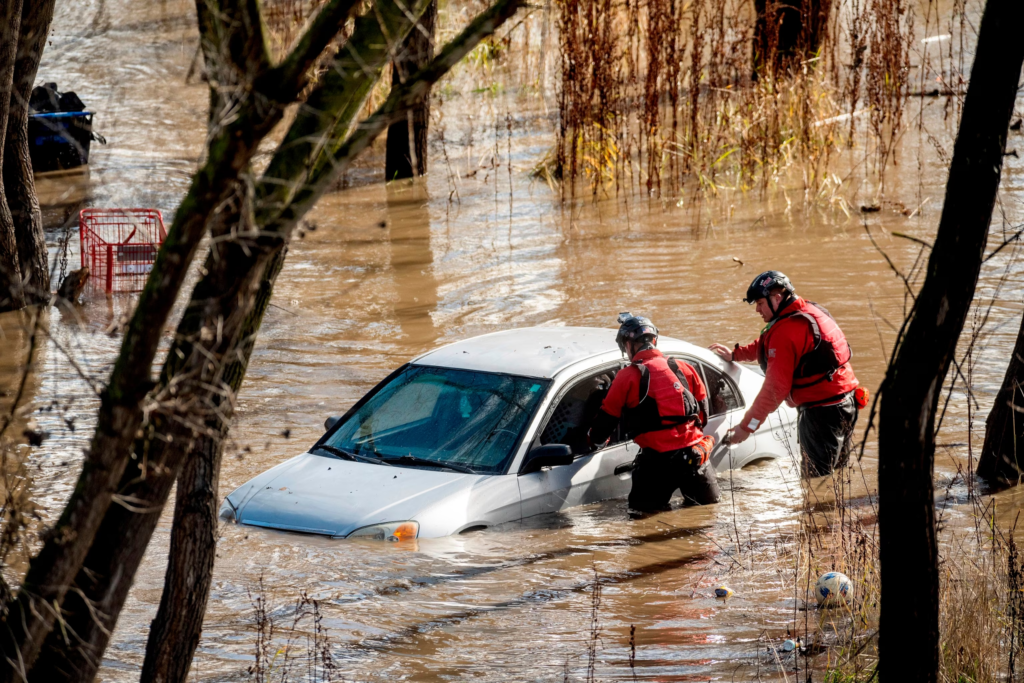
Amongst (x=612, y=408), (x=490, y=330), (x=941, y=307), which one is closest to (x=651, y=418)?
(x=612, y=408)

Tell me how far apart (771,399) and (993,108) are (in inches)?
171

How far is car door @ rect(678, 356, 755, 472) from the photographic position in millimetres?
8508

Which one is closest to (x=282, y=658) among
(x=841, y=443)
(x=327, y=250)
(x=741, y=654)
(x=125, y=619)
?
(x=125, y=619)

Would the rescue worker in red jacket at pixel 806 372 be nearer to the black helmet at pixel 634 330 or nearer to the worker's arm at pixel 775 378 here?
the worker's arm at pixel 775 378

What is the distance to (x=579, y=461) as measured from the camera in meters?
7.67

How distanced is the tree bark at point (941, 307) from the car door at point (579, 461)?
3.32 m

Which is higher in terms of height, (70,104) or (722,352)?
(70,104)

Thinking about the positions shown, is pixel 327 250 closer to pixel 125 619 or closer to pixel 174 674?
pixel 125 619

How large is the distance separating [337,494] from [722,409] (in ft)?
9.90

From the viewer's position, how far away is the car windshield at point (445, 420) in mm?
7355

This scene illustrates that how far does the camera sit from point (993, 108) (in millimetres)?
4066

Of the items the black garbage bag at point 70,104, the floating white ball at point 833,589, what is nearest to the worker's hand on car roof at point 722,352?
the floating white ball at point 833,589

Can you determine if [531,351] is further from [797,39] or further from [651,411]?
[797,39]

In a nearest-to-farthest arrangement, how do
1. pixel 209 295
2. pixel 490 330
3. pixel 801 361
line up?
1. pixel 209 295
2. pixel 801 361
3. pixel 490 330
